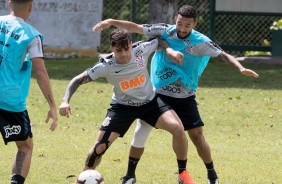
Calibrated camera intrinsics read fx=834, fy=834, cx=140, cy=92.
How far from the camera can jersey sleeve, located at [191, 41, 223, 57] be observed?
773 cm

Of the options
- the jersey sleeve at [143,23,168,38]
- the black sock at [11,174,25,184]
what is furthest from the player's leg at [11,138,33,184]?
the jersey sleeve at [143,23,168,38]

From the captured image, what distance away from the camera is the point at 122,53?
23.9ft

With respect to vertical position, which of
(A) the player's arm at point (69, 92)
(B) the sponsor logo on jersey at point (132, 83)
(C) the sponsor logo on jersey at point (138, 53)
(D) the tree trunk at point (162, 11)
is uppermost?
(C) the sponsor logo on jersey at point (138, 53)

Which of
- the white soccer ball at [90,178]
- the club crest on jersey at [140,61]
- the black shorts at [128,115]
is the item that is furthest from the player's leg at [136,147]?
the white soccer ball at [90,178]

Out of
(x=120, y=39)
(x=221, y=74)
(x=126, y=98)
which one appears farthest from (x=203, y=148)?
(x=221, y=74)

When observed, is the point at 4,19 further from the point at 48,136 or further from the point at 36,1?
the point at 36,1

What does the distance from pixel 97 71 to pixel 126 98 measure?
0.37 meters

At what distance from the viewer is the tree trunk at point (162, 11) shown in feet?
63.1

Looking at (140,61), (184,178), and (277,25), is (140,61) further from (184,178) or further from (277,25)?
(277,25)

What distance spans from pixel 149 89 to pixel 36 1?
13.2 m

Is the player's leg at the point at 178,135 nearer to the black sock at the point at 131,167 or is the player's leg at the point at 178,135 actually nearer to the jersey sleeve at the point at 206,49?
the black sock at the point at 131,167

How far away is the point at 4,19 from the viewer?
656 cm

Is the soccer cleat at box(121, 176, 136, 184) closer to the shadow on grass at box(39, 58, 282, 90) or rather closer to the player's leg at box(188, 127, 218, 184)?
the player's leg at box(188, 127, 218, 184)

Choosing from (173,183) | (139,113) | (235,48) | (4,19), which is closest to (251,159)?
(173,183)
